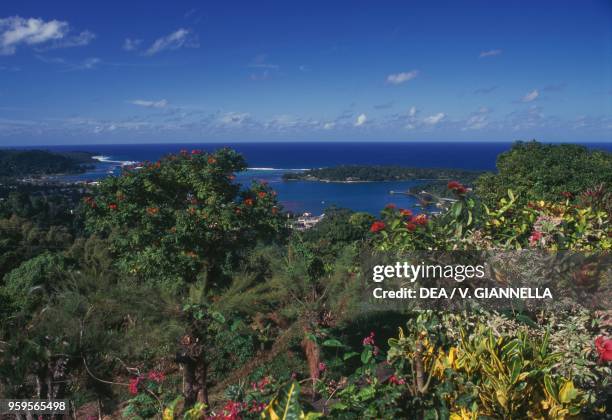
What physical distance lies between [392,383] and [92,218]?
5303mm

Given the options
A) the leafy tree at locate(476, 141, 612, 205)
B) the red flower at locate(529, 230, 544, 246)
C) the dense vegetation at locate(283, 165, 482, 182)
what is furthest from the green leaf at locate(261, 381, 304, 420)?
the dense vegetation at locate(283, 165, 482, 182)

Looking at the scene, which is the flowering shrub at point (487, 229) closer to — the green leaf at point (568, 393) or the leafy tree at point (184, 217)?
the green leaf at point (568, 393)

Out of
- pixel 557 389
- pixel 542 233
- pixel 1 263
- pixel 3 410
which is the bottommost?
pixel 1 263

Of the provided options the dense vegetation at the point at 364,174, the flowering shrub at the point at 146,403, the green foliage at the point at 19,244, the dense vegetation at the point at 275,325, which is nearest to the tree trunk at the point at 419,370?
the dense vegetation at the point at 275,325

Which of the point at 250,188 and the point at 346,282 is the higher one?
the point at 250,188

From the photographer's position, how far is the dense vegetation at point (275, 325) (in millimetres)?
1669

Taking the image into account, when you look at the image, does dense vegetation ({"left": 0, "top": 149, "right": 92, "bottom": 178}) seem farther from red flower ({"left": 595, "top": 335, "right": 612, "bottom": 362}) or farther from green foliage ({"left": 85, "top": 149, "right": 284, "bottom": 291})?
red flower ({"left": 595, "top": 335, "right": 612, "bottom": 362})

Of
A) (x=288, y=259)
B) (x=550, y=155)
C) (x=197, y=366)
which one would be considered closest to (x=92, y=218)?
(x=288, y=259)

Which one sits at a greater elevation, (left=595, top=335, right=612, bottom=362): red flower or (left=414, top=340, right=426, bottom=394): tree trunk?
(left=595, top=335, right=612, bottom=362): red flower

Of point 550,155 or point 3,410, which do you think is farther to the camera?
point 550,155

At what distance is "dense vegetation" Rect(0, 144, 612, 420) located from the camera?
65.7 inches

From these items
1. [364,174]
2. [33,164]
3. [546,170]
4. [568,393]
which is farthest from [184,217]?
[33,164]

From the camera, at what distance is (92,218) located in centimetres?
591

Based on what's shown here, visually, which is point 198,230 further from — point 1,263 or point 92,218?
point 1,263
